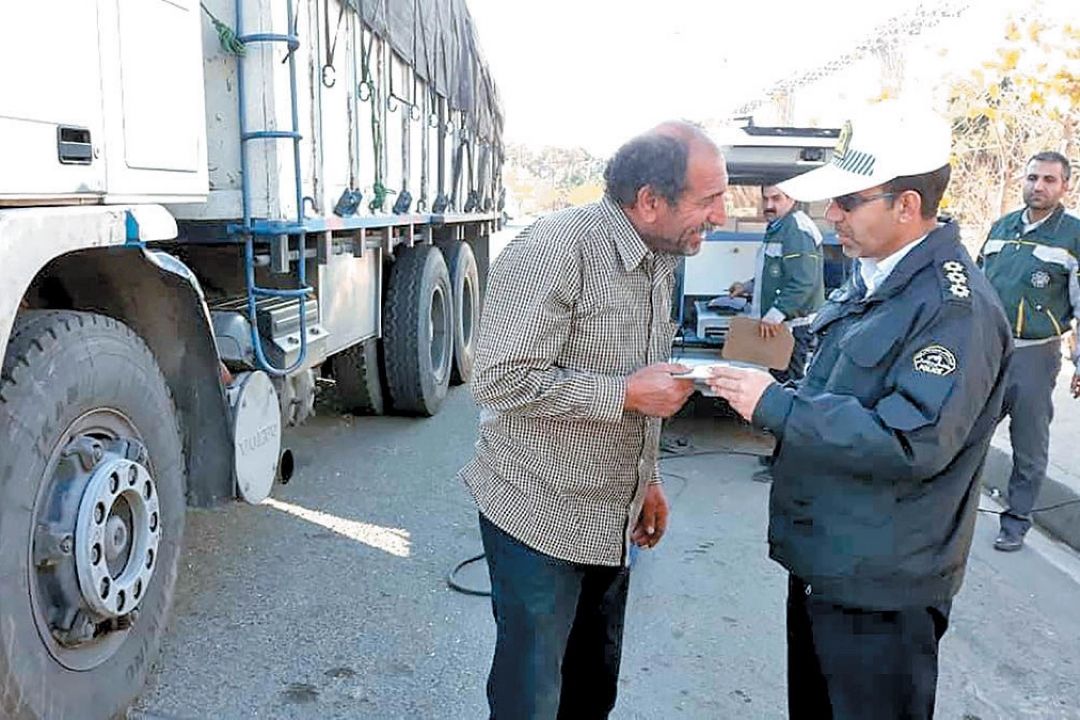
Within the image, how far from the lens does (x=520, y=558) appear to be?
208 centimetres

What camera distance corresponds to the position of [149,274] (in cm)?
288

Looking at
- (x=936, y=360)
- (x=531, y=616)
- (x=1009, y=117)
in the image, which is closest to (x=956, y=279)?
(x=936, y=360)

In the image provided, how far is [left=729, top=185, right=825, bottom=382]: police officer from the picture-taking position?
5.54m

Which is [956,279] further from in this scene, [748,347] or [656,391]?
[748,347]

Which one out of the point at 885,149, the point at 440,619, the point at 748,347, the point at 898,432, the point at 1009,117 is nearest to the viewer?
the point at 898,432

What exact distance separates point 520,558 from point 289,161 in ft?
7.03

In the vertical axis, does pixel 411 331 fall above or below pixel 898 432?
below

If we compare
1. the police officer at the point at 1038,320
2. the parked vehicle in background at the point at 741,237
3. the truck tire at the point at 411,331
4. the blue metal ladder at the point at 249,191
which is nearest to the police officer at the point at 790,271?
the parked vehicle in background at the point at 741,237

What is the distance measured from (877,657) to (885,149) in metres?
1.05

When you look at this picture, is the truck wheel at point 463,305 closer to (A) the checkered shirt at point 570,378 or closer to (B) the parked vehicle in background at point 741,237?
(B) the parked vehicle in background at point 741,237

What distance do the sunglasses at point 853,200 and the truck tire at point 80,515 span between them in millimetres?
1895

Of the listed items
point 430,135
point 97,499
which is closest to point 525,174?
point 430,135

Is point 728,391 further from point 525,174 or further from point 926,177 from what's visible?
point 525,174

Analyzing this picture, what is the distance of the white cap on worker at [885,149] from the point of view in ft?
6.10
